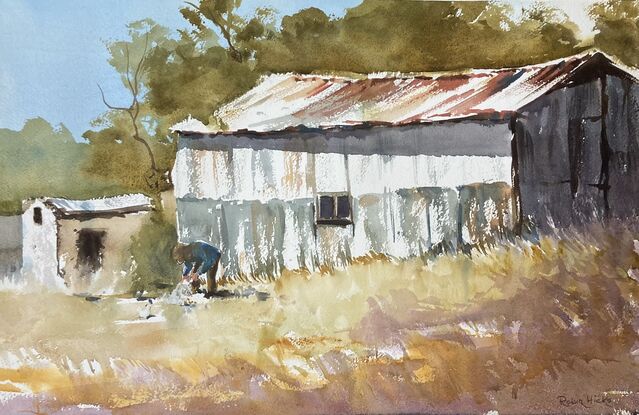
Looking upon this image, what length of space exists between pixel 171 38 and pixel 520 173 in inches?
158

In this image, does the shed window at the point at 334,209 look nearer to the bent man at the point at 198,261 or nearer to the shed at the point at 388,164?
the shed at the point at 388,164

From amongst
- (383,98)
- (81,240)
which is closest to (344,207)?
(383,98)

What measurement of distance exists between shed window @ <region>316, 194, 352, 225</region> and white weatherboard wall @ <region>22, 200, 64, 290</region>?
2.89 meters

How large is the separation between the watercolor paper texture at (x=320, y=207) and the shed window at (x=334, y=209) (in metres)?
0.03

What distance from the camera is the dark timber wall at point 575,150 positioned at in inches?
266

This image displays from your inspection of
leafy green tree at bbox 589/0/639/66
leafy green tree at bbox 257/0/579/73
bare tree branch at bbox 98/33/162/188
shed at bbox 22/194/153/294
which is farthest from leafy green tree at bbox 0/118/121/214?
leafy green tree at bbox 589/0/639/66

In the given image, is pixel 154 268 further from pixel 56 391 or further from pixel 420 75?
pixel 420 75

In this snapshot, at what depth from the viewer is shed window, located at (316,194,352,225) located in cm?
798

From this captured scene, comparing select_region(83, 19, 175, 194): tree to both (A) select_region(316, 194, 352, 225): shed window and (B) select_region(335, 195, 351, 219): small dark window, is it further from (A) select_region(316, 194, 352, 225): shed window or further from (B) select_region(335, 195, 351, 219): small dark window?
(B) select_region(335, 195, 351, 219): small dark window

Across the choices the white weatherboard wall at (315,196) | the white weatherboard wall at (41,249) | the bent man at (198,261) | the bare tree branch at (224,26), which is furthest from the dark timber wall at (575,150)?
the white weatherboard wall at (41,249)

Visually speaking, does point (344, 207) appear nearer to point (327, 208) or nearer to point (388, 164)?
point (327, 208)

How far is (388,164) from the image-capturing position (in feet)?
26.1

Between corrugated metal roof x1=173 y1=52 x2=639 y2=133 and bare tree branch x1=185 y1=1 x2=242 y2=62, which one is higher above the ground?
bare tree branch x1=185 y1=1 x2=242 y2=62

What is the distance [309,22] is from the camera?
20.0 ft
